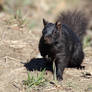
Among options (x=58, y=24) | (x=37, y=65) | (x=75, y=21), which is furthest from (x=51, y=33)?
(x=75, y=21)

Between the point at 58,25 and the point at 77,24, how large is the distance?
1878 mm

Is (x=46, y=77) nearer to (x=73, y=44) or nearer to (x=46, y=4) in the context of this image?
(x=73, y=44)

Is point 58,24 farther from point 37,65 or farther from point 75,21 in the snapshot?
point 75,21

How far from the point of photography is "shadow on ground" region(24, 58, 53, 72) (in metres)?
7.67

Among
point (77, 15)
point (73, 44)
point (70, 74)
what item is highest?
point (77, 15)

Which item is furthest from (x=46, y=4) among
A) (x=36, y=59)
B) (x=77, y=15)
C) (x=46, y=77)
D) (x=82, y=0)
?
(x=46, y=77)

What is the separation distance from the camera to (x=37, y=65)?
26.0 ft

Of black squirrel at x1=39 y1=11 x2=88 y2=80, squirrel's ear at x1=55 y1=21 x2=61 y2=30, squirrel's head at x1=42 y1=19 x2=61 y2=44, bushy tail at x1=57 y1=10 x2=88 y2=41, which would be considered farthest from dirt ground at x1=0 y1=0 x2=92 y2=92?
squirrel's ear at x1=55 y1=21 x2=61 y2=30

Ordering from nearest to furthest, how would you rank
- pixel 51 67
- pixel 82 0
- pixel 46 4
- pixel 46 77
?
pixel 46 77 < pixel 51 67 < pixel 46 4 < pixel 82 0

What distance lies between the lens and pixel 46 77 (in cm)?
713

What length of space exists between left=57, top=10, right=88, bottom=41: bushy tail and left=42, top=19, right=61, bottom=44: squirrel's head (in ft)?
5.81

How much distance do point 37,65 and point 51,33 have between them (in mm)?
1181

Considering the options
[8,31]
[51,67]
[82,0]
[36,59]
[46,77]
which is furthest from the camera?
[82,0]

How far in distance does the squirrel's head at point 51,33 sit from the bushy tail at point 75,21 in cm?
177
